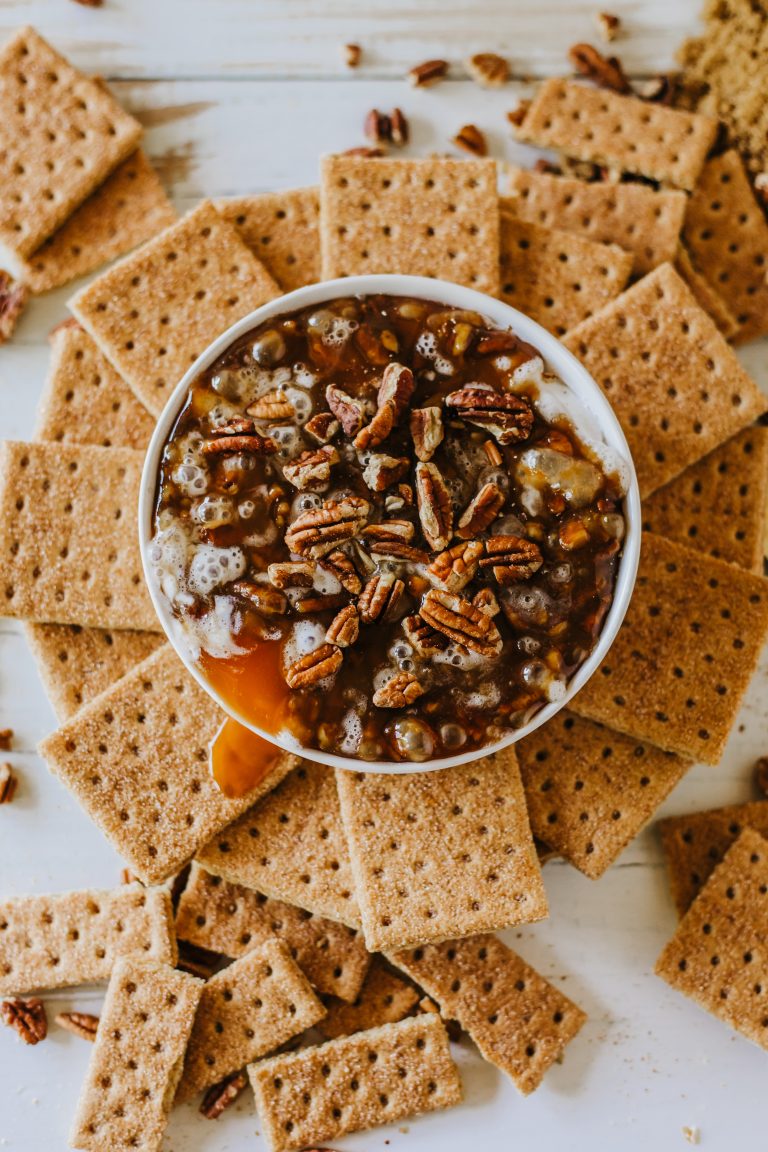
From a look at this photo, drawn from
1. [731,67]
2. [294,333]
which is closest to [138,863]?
[294,333]

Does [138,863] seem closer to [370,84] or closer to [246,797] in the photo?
[246,797]

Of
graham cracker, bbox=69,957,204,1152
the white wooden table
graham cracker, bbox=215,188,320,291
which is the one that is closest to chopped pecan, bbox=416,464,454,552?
graham cracker, bbox=215,188,320,291

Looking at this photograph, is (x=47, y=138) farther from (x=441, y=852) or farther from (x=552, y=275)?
(x=441, y=852)

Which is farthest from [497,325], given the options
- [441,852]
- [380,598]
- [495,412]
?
[441,852]

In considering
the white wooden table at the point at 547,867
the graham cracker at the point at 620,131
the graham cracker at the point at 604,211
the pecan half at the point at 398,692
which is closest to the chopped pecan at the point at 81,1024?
the white wooden table at the point at 547,867

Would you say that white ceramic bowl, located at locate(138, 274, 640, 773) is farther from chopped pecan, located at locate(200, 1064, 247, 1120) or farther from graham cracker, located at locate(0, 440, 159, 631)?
chopped pecan, located at locate(200, 1064, 247, 1120)

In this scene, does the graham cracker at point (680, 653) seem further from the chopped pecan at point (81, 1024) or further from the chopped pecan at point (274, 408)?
the chopped pecan at point (81, 1024)
